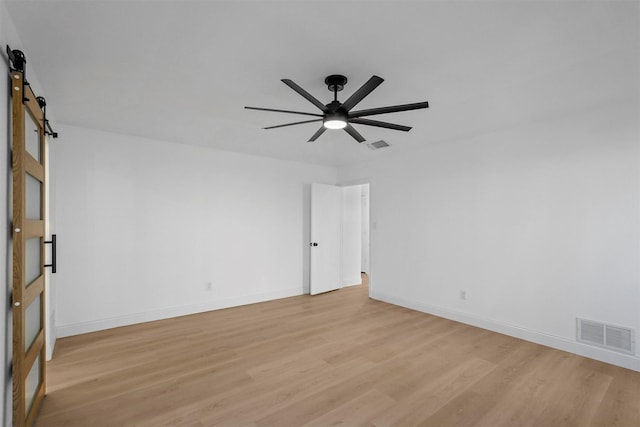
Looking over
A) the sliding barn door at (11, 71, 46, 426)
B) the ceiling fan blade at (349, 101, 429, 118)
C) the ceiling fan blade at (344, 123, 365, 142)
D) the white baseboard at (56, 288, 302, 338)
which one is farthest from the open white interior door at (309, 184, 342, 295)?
the sliding barn door at (11, 71, 46, 426)

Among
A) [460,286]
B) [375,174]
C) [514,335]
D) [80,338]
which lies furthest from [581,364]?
[80,338]

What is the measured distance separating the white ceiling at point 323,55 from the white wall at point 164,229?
2.49 feet

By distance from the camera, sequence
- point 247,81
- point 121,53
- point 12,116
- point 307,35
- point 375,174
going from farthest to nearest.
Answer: point 375,174 < point 247,81 < point 121,53 < point 307,35 < point 12,116

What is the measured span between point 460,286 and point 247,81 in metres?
3.81

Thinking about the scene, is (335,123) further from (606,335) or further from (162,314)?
(162,314)

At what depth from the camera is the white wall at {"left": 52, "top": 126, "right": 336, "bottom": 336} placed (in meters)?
3.68

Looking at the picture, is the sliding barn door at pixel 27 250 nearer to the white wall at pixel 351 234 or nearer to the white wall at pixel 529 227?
the white wall at pixel 529 227

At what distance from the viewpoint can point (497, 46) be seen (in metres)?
2.02

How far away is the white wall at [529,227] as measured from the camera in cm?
297

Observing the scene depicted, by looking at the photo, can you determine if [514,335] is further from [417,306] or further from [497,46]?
[497,46]

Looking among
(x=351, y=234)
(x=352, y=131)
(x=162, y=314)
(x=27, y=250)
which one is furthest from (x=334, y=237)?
(x=27, y=250)

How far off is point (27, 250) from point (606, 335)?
5.06 metres

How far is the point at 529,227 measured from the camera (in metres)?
3.58

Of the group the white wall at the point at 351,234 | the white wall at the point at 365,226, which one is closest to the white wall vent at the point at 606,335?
the white wall at the point at 351,234
